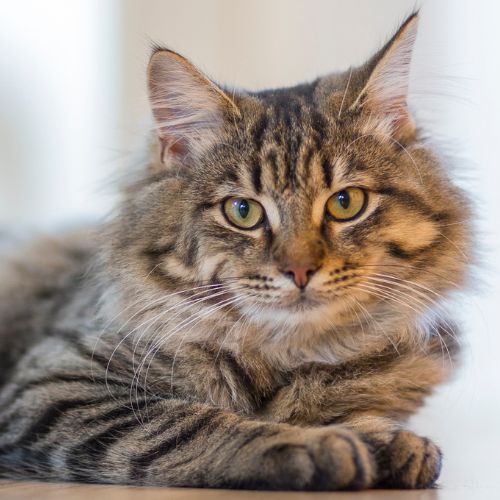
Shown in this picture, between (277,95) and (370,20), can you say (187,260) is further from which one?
(370,20)

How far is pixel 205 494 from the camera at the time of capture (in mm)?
1540

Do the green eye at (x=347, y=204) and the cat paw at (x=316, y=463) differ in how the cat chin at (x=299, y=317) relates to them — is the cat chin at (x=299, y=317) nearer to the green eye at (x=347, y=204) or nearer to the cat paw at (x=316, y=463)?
the green eye at (x=347, y=204)

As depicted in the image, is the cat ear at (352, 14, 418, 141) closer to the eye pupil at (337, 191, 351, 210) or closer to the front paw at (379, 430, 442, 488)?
the eye pupil at (337, 191, 351, 210)

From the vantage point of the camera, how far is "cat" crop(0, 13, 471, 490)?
1767 millimetres

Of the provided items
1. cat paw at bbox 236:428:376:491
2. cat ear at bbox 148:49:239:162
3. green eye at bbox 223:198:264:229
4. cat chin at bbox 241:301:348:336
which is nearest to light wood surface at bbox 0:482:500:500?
cat paw at bbox 236:428:376:491

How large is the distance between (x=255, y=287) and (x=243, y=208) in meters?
0.19

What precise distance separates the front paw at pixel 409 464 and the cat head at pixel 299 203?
1.05 feet

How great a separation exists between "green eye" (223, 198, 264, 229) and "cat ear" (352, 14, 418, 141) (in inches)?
12.8

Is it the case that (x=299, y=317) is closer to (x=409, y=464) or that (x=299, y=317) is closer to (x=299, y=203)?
(x=299, y=203)

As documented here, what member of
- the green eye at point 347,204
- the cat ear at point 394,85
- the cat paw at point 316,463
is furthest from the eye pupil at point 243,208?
the cat paw at point 316,463

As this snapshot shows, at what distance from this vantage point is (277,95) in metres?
2.06

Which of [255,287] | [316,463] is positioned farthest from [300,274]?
[316,463]

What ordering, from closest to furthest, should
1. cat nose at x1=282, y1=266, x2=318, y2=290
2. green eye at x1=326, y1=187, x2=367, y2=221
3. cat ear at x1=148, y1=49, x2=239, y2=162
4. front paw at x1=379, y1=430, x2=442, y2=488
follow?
front paw at x1=379, y1=430, x2=442, y2=488, cat nose at x1=282, y1=266, x2=318, y2=290, green eye at x1=326, y1=187, x2=367, y2=221, cat ear at x1=148, y1=49, x2=239, y2=162

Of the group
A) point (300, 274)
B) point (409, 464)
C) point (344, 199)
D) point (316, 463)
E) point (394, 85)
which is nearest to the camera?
point (316, 463)
